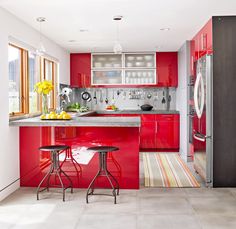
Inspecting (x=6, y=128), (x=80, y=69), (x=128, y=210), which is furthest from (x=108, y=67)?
(x=128, y=210)

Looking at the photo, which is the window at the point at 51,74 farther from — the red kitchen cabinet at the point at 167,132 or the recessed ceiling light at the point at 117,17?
the red kitchen cabinet at the point at 167,132

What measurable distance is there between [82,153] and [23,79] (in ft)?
4.97

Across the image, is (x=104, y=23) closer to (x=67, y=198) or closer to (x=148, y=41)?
(x=148, y=41)

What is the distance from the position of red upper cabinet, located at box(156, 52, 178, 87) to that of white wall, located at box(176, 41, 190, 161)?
0.32m

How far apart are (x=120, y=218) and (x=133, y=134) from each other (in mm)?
1317

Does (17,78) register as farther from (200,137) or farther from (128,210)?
(200,137)

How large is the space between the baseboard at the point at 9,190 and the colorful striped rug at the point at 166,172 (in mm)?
1721

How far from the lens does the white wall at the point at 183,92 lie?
21.7ft

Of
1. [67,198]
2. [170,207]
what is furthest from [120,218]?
[67,198]

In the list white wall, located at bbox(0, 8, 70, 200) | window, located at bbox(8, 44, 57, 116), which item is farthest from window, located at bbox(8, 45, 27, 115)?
white wall, located at bbox(0, 8, 70, 200)

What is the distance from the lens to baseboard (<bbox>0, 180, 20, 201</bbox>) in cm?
410

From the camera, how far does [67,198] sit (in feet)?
13.6

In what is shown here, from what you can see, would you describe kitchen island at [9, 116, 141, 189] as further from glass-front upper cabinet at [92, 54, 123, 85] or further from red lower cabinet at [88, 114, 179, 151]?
glass-front upper cabinet at [92, 54, 123, 85]

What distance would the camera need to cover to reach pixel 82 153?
457 centimetres
